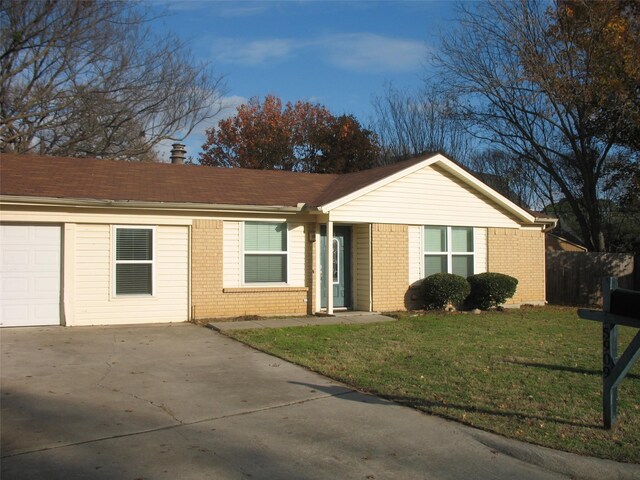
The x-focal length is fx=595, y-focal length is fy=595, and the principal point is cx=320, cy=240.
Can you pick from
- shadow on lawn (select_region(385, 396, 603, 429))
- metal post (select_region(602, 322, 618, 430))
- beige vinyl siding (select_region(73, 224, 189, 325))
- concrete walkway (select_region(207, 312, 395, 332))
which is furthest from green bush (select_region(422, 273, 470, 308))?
metal post (select_region(602, 322, 618, 430))

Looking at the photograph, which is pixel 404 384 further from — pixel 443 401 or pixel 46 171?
pixel 46 171

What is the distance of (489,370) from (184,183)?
9385 millimetres

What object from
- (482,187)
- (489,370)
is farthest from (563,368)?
(482,187)

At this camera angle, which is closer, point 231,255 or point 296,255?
point 231,255

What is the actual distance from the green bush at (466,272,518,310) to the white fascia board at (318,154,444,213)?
3448 millimetres

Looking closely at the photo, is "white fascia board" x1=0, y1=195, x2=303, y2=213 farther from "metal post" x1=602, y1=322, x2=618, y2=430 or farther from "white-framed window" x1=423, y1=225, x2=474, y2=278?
"metal post" x1=602, y1=322, x2=618, y2=430

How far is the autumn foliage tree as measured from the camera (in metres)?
32.8

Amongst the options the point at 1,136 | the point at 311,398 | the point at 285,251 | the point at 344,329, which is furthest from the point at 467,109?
the point at 311,398

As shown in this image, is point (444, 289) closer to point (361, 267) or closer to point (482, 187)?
point (361, 267)

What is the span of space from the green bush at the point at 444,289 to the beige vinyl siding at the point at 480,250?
1381mm

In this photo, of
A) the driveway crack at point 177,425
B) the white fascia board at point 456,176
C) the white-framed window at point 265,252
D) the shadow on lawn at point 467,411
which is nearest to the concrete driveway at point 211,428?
the driveway crack at point 177,425

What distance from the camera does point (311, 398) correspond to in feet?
23.4

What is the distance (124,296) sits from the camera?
510 inches

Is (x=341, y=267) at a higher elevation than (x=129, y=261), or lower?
lower
